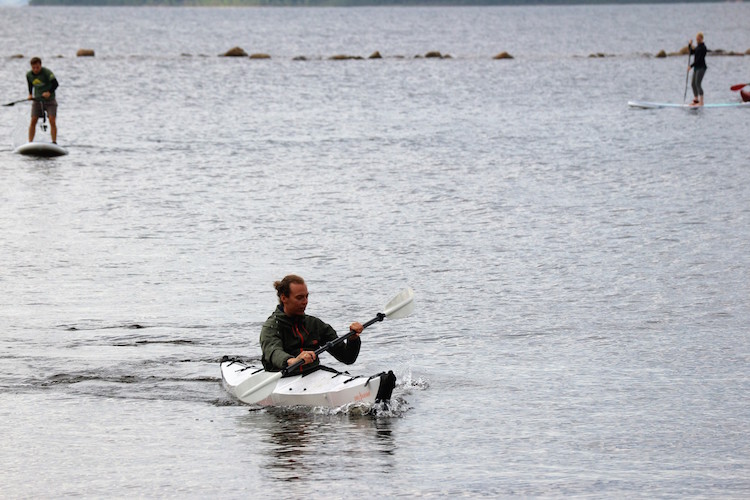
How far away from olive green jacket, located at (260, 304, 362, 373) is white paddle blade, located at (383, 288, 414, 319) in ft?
3.57

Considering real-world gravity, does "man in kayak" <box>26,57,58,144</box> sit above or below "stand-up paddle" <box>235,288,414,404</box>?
above

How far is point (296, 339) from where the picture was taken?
40.3 feet

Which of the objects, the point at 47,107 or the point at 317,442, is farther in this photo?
the point at 47,107

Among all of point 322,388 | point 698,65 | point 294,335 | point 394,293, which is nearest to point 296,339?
point 294,335

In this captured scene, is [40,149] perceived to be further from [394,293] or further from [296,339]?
[296,339]

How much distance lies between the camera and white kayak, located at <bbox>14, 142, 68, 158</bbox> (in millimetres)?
32875

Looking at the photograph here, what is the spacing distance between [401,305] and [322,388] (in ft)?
5.49

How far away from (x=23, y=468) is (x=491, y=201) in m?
16.6

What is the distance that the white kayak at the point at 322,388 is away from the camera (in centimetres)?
1183

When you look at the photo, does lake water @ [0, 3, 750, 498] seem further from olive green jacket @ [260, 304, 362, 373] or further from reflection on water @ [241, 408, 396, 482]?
olive green jacket @ [260, 304, 362, 373]

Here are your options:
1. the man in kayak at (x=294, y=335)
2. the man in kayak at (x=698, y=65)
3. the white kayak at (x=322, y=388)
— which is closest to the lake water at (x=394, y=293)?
the white kayak at (x=322, y=388)

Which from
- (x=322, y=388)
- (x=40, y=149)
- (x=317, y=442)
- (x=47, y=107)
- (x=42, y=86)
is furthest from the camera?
(x=40, y=149)

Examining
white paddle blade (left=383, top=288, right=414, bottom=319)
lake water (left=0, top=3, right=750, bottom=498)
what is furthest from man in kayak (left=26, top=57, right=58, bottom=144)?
white paddle blade (left=383, top=288, right=414, bottom=319)

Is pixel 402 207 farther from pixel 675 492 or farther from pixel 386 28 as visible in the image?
pixel 386 28
